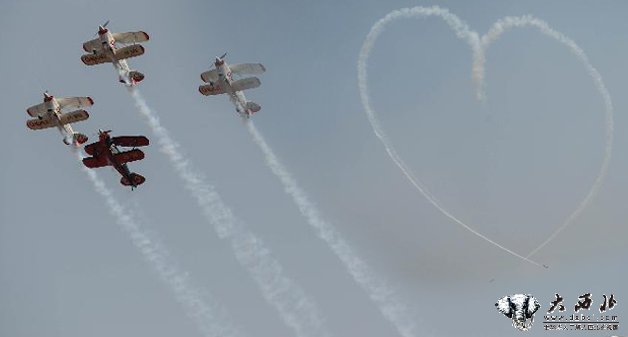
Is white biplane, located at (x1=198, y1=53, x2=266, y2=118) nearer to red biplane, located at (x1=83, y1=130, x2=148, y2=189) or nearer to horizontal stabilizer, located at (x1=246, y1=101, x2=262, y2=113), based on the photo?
horizontal stabilizer, located at (x1=246, y1=101, x2=262, y2=113)

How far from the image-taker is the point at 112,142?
12381cm

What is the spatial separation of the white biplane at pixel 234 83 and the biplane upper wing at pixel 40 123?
17.8 meters

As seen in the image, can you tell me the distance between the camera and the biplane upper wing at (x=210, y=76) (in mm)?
129250

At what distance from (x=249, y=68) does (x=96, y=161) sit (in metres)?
20.5

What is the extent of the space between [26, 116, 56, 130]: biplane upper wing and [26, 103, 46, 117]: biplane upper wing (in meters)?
0.68

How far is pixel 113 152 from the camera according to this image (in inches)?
4914

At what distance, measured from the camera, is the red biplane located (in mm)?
123562

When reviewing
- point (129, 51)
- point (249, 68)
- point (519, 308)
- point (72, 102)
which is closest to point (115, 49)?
point (129, 51)

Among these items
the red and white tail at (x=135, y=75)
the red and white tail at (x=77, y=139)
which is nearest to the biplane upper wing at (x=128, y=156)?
the red and white tail at (x=77, y=139)

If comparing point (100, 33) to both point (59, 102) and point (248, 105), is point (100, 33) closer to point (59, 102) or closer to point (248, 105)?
point (59, 102)

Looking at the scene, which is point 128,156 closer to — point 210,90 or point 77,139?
point 77,139

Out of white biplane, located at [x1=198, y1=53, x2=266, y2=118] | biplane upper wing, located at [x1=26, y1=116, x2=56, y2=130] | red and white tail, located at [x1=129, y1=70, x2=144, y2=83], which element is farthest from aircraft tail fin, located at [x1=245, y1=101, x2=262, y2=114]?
biplane upper wing, located at [x1=26, y1=116, x2=56, y2=130]

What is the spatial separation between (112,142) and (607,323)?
59.7m

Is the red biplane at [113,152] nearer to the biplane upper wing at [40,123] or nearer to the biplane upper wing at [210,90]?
the biplane upper wing at [40,123]
